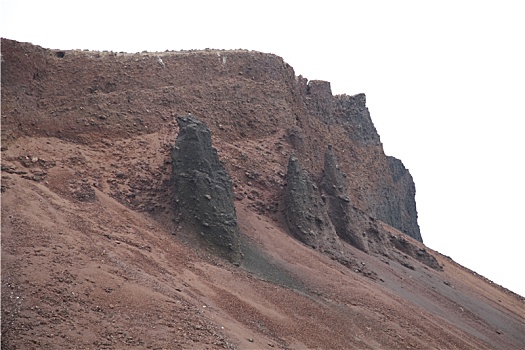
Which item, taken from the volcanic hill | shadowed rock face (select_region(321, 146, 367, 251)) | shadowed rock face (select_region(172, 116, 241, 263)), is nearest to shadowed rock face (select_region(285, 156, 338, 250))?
the volcanic hill

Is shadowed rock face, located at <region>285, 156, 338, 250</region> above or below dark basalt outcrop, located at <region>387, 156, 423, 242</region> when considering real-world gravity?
below

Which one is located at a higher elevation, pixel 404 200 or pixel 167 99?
pixel 404 200

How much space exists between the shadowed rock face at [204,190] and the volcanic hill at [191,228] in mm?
70

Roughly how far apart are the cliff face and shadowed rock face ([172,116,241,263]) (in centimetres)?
398

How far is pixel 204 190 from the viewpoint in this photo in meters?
23.6

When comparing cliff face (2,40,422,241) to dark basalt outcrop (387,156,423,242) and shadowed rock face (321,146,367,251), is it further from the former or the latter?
dark basalt outcrop (387,156,423,242)

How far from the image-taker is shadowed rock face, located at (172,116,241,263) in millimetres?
22719

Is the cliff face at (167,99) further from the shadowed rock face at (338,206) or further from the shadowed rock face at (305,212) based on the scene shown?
the shadowed rock face at (338,206)

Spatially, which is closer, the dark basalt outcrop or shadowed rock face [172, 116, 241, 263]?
shadowed rock face [172, 116, 241, 263]

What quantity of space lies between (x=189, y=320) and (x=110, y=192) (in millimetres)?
10911

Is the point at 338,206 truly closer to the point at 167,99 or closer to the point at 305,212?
the point at 305,212

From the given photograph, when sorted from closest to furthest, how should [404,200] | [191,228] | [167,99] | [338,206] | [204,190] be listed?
1. [191,228]
2. [204,190]
3. [167,99]
4. [338,206]
5. [404,200]

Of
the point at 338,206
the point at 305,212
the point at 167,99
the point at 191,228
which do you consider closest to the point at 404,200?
the point at 338,206

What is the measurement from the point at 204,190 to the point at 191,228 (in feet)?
6.59
